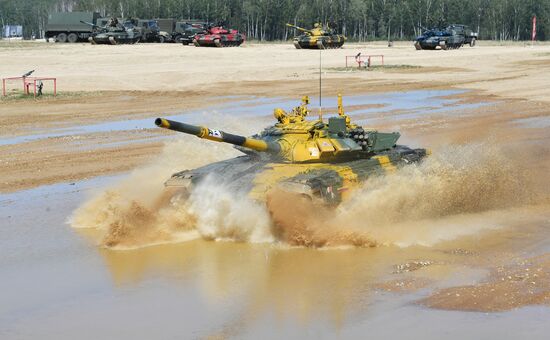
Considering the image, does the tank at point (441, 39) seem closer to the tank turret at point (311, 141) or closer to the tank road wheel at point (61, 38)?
the tank road wheel at point (61, 38)

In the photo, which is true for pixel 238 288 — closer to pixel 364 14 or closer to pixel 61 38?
pixel 61 38

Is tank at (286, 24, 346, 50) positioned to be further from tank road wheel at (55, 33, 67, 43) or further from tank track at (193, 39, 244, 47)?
tank road wheel at (55, 33, 67, 43)

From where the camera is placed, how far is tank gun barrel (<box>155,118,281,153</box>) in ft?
47.6

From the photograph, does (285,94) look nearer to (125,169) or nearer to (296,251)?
(125,169)

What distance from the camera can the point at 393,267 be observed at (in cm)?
1411

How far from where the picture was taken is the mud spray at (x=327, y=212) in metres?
15.3

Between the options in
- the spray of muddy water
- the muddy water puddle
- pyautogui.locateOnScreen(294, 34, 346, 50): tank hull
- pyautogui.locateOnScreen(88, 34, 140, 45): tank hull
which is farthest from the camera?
pyautogui.locateOnScreen(88, 34, 140, 45): tank hull

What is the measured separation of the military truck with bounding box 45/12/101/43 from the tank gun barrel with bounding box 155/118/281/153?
6594cm

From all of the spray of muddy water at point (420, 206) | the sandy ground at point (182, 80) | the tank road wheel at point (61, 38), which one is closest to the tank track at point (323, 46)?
the sandy ground at point (182, 80)

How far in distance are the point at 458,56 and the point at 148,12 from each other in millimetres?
54307

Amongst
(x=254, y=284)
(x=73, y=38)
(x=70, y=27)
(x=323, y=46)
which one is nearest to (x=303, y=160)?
(x=254, y=284)

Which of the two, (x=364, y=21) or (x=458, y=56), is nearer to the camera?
(x=458, y=56)

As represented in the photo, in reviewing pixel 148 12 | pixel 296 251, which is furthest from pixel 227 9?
pixel 296 251

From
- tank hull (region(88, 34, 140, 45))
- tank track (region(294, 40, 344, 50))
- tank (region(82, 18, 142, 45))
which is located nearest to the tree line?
tank track (region(294, 40, 344, 50))
